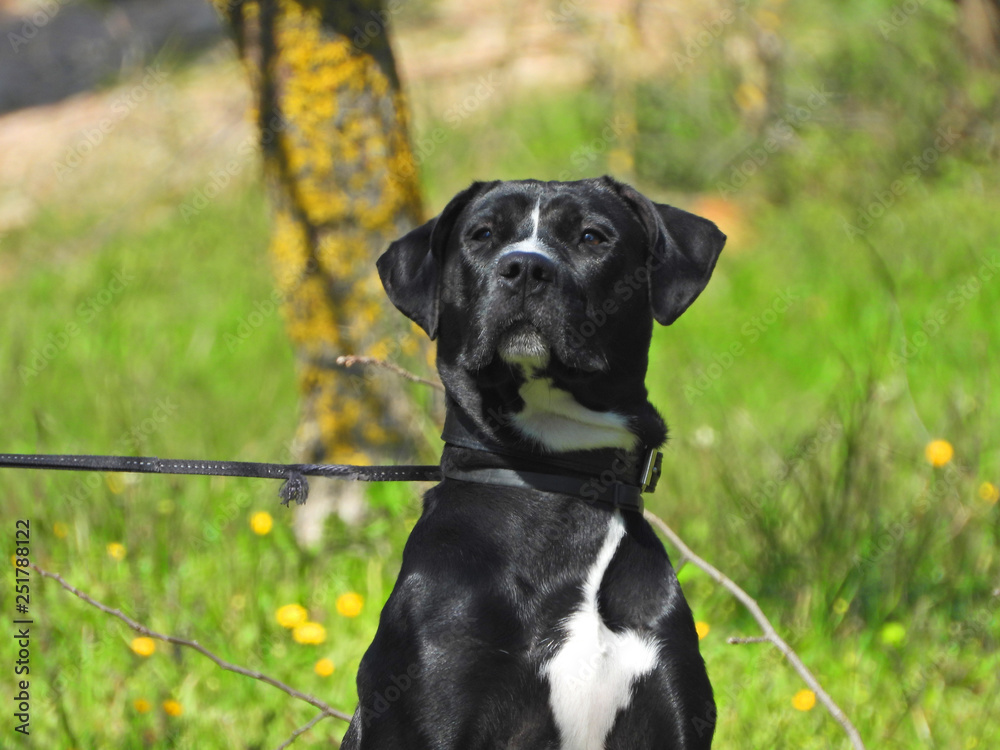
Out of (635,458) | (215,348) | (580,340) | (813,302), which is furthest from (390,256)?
(813,302)

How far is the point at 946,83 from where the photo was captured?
316 inches

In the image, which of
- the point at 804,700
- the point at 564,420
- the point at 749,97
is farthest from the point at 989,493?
the point at 749,97

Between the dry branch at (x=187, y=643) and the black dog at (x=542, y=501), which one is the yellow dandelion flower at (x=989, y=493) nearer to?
the black dog at (x=542, y=501)

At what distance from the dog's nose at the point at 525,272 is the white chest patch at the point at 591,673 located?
0.69 m

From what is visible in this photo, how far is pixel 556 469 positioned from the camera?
90.1 inches

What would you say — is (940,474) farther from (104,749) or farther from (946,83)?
(946,83)

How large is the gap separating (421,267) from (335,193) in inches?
62.0

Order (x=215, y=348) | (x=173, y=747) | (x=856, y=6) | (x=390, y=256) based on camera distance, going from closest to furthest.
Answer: (x=390, y=256)
(x=173, y=747)
(x=215, y=348)
(x=856, y=6)

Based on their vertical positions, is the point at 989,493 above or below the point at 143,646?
below

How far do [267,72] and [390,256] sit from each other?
173cm

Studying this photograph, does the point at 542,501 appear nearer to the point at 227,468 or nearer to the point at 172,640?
the point at 227,468

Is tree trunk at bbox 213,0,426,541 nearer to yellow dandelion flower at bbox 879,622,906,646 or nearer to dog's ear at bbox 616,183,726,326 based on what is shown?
dog's ear at bbox 616,183,726,326

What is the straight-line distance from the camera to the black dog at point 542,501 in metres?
2.07

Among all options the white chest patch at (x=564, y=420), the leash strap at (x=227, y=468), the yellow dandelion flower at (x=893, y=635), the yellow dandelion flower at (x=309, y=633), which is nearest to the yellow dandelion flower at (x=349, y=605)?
the yellow dandelion flower at (x=309, y=633)
